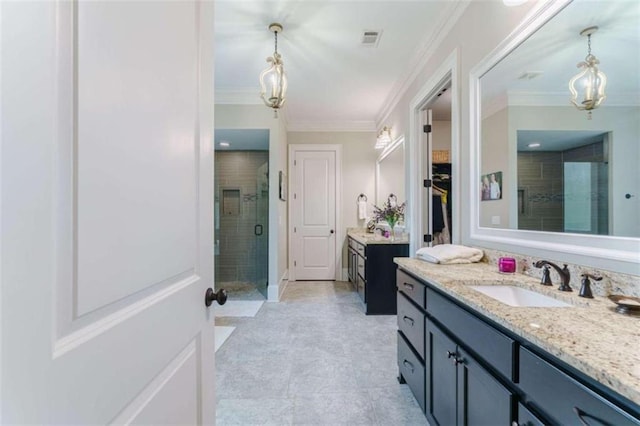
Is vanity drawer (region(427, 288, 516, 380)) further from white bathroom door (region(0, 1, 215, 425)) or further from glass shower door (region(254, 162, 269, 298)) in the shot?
glass shower door (region(254, 162, 269, 298))

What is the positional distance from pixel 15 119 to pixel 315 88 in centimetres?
367

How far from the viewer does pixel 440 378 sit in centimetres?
139

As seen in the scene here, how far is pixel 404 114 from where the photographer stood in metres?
3.55

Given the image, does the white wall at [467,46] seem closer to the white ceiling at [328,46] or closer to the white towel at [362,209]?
the white ceiling at [328,46]

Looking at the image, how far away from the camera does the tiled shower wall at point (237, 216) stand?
5.27 meters

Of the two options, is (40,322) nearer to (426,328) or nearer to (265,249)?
(426,328)

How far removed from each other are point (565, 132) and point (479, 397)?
114 cm

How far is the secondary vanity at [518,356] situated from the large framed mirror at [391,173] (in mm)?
2279

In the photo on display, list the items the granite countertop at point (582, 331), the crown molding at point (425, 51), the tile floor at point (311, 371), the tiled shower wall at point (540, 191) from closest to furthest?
the granite countertop at point (582, 331)
the tiled shower wall at point (540, 191)
the tile floor at point (311, 371)
the crown molding at point (425, 51)

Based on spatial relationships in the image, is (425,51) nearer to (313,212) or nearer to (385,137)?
(385,137)

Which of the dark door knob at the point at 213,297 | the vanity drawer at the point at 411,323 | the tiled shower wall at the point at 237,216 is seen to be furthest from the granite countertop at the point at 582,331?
the tiled shower wall at the point at 237,216

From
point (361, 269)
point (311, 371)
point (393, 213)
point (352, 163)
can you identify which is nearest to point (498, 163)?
point (311, 371)

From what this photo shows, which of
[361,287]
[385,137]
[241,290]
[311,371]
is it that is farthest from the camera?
[241,290]

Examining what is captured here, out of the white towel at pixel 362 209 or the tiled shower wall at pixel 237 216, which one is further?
the tiled shower wall at pixel 237 216
